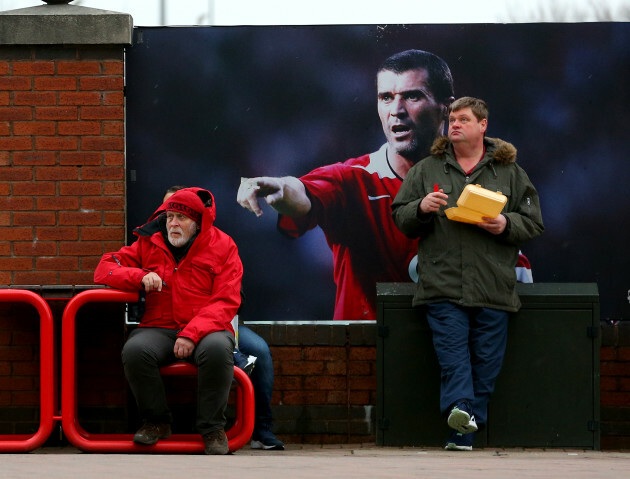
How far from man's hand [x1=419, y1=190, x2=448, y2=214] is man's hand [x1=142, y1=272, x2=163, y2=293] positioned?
1.49m

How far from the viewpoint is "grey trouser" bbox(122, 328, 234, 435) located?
5.91 m

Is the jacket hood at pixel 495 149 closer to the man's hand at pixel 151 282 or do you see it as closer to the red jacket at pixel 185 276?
the red jacket at pixel 185 276

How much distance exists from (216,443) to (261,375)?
0.69 metres

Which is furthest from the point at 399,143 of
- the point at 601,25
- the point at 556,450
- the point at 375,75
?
the point at 556,450

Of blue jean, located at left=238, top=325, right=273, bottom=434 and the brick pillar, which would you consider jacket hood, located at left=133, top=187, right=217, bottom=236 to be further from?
blue jean, located at left=238, top=325, right=273, bottom=434

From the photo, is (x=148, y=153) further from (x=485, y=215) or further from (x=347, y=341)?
(x=485, y=215)

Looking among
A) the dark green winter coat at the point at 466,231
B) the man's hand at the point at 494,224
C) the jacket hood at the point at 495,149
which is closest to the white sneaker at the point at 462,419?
the dark green winter coat at the point at 466,231

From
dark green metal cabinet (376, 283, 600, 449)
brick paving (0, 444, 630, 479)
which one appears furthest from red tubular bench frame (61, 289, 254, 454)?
dark green metal cabinet (376, 283, 600, 449)

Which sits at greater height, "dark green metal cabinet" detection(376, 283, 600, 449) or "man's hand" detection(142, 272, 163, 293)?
"man's hand" detection(142, 272, 163, 293)

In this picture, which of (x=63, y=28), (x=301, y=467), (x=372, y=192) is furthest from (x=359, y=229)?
(x=301, y=467)

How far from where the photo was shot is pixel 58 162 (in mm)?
6902

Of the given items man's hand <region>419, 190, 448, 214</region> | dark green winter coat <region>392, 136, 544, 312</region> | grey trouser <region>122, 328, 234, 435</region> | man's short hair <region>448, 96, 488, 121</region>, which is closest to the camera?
grey trouser <region>122, 328, 234, 435</region>

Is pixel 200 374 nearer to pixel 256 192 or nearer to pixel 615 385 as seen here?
pixel 256 192

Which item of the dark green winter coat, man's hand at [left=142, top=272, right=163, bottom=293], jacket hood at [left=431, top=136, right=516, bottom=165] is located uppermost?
jacket hood at [left=431, top=136, right=516, bottom=165]
